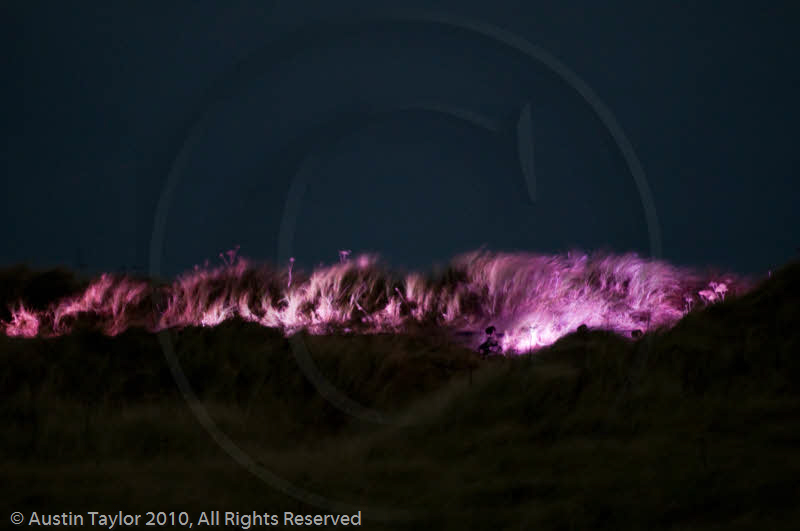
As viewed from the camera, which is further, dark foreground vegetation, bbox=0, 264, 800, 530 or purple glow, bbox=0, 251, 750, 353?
purple glow, bbox=0, 251, 750, 353

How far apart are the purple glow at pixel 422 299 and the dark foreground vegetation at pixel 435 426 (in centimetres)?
79

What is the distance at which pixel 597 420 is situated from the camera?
18.7 feet

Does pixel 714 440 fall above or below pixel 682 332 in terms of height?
below

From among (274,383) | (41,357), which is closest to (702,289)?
(274,383)

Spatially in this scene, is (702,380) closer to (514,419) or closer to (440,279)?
(514,419)

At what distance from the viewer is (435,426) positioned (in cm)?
585

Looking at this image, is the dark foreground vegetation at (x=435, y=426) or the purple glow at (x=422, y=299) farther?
the purple glow at (x=422, y=299)

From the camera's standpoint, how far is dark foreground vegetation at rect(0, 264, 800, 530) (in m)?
4.50

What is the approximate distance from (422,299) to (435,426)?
3482mm

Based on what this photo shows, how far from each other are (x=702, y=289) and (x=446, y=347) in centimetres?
431

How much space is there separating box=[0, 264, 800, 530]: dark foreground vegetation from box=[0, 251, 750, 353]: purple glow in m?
0.79

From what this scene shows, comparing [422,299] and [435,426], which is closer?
[435,426]

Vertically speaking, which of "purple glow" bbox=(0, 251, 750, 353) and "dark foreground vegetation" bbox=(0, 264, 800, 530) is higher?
"purple glow" bbox=(0, 251, 750, 353)

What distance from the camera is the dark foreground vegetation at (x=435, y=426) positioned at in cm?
450
